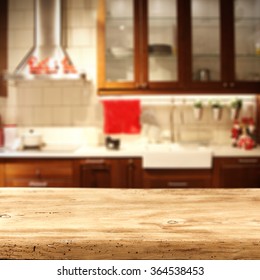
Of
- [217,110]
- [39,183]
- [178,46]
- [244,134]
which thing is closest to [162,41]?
[178,46]

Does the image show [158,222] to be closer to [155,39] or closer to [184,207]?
[184,207]

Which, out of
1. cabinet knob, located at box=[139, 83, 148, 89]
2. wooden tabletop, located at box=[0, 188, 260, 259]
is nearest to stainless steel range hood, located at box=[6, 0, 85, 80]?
cabinet knob, located at box=[139, 83, 148, 89]

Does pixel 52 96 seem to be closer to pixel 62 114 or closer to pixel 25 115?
pixel 62 114

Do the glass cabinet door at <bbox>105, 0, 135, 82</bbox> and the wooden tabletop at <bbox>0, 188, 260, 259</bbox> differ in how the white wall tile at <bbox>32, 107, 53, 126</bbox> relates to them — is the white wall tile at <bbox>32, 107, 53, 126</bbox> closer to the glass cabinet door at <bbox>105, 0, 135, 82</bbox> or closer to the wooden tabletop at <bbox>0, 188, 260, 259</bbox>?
the glass cabinet door at <bbox>105, 0, 135, 82</bbox>

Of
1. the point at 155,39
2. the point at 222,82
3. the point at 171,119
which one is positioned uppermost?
the point at 155,39

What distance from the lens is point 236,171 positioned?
3332 millimetres

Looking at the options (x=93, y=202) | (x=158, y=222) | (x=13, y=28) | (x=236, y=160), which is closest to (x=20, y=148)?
(x=13, y=28)

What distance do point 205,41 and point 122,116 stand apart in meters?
0.98

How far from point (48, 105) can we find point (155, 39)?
115 cm

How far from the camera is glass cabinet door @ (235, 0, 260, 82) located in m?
3.59

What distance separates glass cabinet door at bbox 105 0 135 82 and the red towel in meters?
0.33

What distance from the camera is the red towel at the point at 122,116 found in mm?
3879

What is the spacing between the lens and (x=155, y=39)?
3623mm

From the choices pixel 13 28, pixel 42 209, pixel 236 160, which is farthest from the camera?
pixel 13 28
